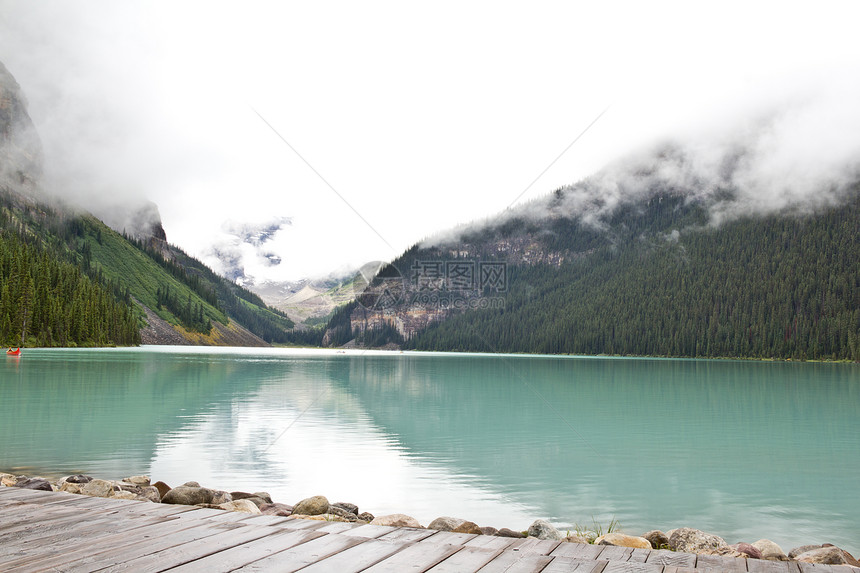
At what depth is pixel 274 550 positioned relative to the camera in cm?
508

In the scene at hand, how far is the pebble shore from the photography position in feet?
27.0

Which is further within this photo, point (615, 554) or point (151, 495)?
point (151, 495)

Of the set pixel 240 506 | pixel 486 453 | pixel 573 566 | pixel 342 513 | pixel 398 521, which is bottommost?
pixel 486 453

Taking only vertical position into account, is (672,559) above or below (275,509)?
above

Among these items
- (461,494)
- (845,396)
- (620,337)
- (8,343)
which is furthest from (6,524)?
(620,337)

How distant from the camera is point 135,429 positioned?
2062 centimetres

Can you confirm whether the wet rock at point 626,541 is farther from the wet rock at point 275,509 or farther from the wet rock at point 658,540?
the wet rock at point 275,509

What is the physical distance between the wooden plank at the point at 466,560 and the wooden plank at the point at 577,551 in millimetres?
636

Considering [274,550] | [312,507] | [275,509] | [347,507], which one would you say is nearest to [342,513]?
[347,507]

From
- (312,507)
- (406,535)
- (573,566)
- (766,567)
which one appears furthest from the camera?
(312,507)

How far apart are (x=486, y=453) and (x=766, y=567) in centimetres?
1343

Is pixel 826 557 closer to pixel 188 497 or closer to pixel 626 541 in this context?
pixel 626 541

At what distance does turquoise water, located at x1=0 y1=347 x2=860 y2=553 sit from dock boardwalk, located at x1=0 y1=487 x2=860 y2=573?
557 cm

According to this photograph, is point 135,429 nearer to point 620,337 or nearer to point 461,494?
point 461,494
